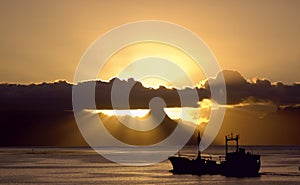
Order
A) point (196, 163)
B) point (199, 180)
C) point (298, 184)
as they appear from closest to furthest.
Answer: point (298, 184), point (199, 180), point (196, 163)

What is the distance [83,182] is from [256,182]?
41.2m

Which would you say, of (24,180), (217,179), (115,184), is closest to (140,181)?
(115,184)

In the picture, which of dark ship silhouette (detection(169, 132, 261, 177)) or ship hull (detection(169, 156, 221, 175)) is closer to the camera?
dark ship silhouette (detection(169, 132, 261, 177))

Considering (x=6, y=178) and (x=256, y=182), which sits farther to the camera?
(x=6, y=178)

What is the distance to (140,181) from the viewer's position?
151625 millimetres

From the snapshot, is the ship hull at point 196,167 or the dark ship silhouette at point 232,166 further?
the ship hull at point 196,167

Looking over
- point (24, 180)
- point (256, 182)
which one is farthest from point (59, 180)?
point (256, 182)

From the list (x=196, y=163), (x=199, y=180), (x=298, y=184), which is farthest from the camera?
(x=196, y=163)

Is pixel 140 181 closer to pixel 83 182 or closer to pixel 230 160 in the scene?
pixel 83 182

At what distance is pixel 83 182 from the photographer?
149125 millimetres

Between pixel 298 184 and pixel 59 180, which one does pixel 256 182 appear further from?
pixel 59 180

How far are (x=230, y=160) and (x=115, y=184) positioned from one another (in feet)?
102

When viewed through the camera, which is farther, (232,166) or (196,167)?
(196,167)

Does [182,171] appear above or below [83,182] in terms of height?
above
